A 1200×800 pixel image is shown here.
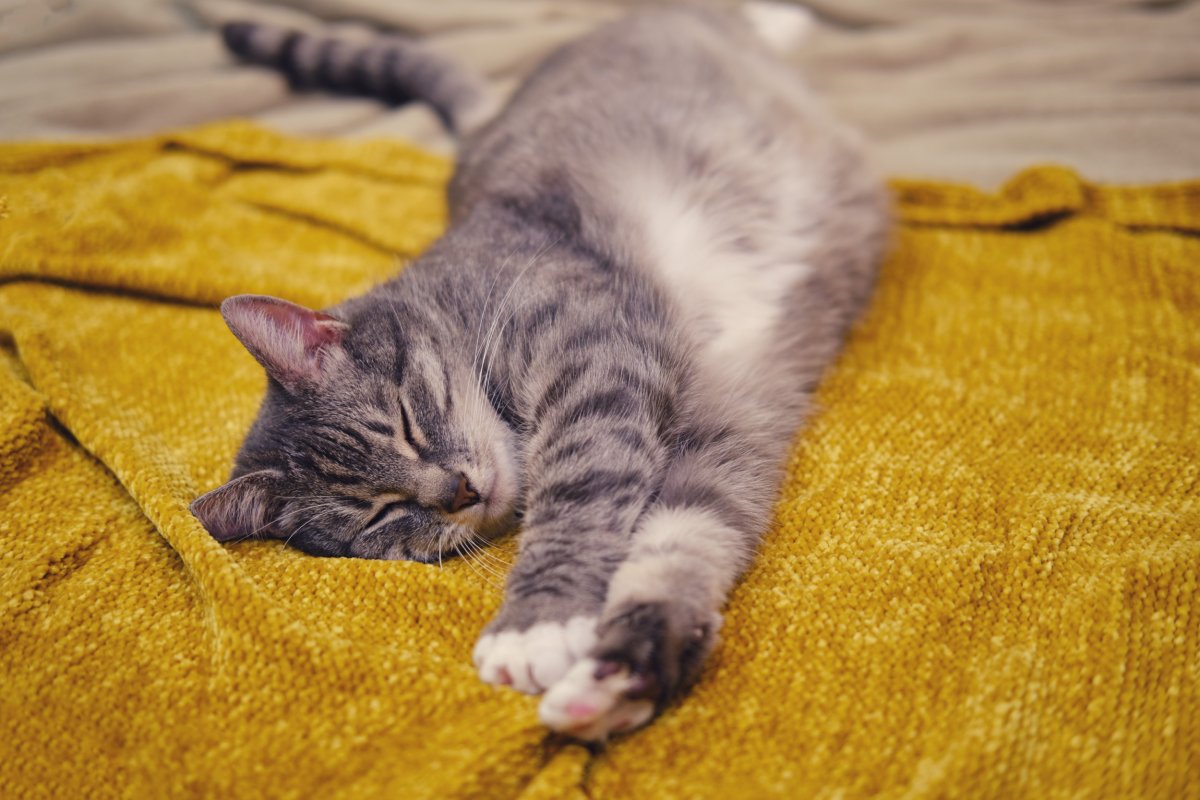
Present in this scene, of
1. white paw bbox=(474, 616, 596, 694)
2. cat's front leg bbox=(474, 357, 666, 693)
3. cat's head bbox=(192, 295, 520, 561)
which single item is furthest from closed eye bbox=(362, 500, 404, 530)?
white paw bbox=(474, 616, 596, 694)

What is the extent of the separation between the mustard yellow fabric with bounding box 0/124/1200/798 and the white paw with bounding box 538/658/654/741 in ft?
0.12

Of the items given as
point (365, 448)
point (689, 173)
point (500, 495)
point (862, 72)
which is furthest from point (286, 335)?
point (862, 72)

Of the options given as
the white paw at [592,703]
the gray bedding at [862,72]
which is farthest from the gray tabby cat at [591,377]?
the gray bedding at [862,72]

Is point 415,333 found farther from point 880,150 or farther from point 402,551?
point 880,150

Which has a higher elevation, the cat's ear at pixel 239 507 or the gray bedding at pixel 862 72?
the gray bedding at pixel 862 72

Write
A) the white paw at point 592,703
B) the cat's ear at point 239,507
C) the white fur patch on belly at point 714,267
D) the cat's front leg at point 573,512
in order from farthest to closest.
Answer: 1. the white fur patch on belly at point 714,267
2. the cat's ear at point 239,507
3. the cat's front leg at point 573,512
4. the white paw at point 592,703

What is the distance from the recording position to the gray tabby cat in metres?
1.07

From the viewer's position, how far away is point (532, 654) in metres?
1.00

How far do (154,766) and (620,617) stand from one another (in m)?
0.60

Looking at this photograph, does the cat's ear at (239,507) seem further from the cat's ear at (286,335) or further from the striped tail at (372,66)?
the striped tail at (372,66)

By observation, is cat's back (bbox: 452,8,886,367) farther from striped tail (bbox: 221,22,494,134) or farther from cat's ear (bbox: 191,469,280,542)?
cat's ear (bbox: 191,469,280,542)

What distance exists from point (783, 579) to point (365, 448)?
709 mm

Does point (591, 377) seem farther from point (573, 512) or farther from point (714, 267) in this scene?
point (714, 267)

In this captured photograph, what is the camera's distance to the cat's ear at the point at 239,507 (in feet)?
3.98
